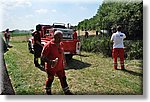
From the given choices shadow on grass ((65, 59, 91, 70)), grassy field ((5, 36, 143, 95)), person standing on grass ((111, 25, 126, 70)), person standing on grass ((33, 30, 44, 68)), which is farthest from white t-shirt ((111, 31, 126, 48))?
person standing on grass ((33, 30, 44, 68))

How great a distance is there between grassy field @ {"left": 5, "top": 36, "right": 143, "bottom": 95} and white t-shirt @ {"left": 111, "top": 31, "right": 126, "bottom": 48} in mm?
175

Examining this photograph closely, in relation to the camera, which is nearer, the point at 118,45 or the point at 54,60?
the point at 54,60

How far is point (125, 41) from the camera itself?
479cm

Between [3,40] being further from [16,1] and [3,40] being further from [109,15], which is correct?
[109,15]

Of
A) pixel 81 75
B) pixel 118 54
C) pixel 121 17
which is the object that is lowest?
pixel 81 75

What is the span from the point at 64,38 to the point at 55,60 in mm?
440

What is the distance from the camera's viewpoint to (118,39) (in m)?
4.71

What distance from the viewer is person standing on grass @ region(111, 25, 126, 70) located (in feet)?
15.4

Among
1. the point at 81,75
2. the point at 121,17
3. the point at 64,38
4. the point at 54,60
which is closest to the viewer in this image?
the point at 54,60

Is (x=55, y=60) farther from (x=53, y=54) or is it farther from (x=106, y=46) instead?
(x=106, y=46)

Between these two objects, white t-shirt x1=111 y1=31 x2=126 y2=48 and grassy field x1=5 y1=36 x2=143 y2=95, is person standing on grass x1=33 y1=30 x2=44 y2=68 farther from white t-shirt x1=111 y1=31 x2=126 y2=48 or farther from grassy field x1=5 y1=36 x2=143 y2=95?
white t-shirt x1=111 y1=31 x2=126 y2=48

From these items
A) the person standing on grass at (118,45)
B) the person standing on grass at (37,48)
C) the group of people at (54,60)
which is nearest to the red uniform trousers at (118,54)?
the person standing on grass at (118,45)

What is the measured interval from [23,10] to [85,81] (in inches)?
38.3

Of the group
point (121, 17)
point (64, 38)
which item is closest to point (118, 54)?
point (121, 17)
